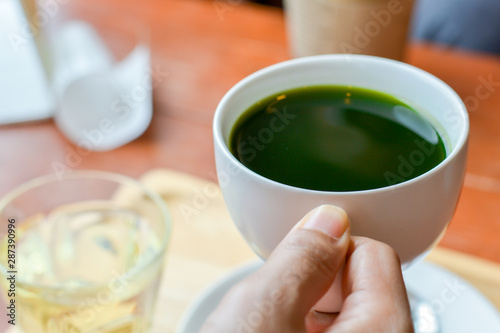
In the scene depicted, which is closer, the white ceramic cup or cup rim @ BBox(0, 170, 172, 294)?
the white ceramic cup


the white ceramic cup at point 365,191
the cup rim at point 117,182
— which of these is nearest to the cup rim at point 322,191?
the white ceramic cup at point 365,191

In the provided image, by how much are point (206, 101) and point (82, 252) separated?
27 cm

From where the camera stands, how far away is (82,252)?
586 millimetres

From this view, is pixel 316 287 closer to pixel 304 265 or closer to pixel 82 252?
pixel 304 265

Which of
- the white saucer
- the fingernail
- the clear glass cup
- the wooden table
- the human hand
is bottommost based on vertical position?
the wooden table

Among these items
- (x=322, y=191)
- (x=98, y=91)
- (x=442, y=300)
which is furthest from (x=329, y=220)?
(x=98, y=91)

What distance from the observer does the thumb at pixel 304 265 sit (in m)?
0.35

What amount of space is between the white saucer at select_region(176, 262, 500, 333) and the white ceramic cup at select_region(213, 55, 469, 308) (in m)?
0.14

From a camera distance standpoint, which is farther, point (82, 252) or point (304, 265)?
point (82, 252)

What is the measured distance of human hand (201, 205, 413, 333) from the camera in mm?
343

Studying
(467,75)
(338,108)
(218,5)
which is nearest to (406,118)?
(338,108)

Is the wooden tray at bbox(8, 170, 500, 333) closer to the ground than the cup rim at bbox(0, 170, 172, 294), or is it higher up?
closer to the ground

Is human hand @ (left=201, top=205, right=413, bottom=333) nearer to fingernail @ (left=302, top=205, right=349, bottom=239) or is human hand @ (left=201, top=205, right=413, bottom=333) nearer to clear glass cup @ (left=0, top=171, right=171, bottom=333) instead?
fingernail @ (left=302, top=205, right=349, bottom=239)

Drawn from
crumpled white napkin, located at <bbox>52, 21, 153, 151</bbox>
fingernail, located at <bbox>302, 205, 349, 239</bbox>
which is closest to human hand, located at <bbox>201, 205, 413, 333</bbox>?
fingernail, located at <bbox>302, 205, 349, 239</bbox>
